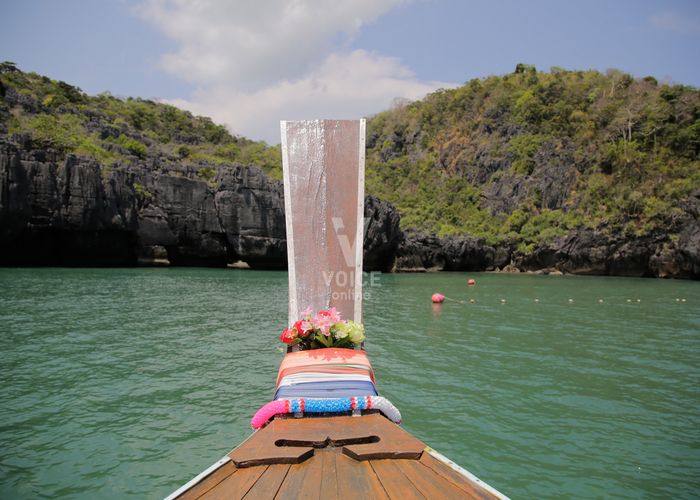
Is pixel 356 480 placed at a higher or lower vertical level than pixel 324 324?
lower

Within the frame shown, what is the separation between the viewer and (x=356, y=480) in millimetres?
2240

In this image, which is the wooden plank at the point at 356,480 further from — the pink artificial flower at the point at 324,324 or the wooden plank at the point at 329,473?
the pink artificial flower at the point at 324,324

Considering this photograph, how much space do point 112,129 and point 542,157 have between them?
5976 centimetres

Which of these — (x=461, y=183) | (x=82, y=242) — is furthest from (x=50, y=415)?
(x=461, y=183)

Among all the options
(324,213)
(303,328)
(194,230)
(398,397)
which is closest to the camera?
(303,328)

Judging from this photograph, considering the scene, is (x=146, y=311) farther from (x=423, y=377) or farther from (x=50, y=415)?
(x=423, y=377)

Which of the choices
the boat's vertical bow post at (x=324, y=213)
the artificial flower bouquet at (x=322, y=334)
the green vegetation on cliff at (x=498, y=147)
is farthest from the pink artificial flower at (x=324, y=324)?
→ the green vegetation on cliff at (x=498, y=147)

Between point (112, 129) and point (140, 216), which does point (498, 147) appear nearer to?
point (140, 216)

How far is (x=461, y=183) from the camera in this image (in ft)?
237

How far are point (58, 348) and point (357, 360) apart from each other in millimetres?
8643

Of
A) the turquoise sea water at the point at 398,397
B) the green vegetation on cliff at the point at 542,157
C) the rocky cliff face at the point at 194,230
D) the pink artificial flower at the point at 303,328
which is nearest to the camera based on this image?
the pink artificial flower at the point at 303,328

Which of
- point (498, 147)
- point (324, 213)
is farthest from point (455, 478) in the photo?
point (498, 147)

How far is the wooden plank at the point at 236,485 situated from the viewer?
2.07 meters

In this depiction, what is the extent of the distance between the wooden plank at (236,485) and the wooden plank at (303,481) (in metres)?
0.17
